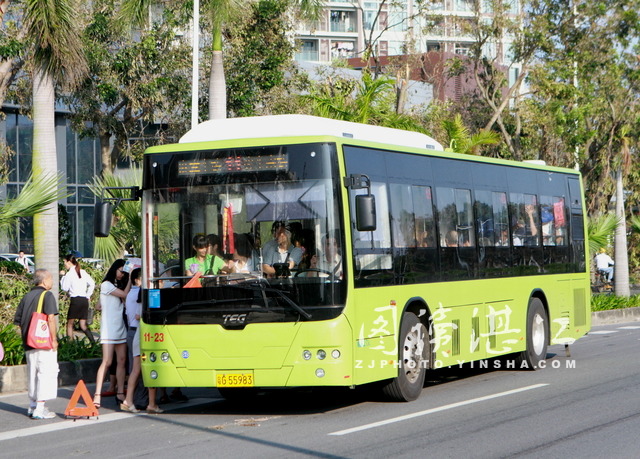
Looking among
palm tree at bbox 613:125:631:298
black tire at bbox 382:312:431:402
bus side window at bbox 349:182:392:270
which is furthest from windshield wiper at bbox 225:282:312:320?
palm tree at bbox 613:125:631:298

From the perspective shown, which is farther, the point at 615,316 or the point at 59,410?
the point at 615,316

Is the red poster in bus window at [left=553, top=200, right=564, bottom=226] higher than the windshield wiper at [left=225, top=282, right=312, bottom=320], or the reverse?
the red poster in bus window at [left=553, top=200, right=564, bottom=226]

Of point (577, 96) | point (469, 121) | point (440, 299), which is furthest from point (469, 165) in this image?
point (469, 121)

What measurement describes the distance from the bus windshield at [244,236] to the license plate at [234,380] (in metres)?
0.53

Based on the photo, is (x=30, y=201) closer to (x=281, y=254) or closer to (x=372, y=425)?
(x=281, y=254)

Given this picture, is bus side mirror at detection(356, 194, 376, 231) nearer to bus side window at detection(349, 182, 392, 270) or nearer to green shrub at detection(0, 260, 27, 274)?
bus side window at detection(349, 182, 392, 270)

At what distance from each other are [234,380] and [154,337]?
1.09m

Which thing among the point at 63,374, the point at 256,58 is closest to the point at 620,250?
the point at 256,58

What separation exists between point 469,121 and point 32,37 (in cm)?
2519

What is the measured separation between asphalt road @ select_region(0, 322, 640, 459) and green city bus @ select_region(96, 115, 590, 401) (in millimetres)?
510

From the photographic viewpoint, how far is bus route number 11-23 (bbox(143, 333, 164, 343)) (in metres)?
11.8

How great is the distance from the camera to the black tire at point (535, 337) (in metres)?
16.4

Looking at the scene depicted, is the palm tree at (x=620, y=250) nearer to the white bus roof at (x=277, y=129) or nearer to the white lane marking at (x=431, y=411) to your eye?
the white lane marking at (x=431, y=411)

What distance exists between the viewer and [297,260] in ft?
36.9
